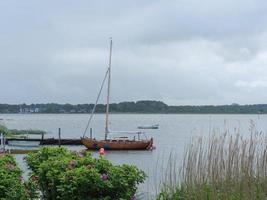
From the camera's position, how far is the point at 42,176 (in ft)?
25.4

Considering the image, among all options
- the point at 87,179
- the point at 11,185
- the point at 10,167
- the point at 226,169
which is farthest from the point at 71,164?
the point at 226,169

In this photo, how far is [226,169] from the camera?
324 inches

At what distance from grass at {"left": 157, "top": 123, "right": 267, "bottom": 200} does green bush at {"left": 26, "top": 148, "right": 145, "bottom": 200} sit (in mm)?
1268

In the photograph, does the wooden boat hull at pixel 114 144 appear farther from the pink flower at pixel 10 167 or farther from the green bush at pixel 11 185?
the green bush at pixel 11 185

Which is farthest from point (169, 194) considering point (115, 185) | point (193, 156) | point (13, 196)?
point (13, 196)

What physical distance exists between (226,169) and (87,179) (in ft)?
8.34

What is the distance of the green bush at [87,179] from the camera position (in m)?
6.91

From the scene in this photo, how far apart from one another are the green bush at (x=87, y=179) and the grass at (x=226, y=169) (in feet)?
4.16

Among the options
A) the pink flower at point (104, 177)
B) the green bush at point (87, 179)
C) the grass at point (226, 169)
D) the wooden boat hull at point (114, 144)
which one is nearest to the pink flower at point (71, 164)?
the green bush at point (87, 179)

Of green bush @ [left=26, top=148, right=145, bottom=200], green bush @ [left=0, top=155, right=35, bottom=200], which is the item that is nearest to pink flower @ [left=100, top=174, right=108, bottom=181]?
green bush @ [left=26, top=148, right=145, bottom=200]

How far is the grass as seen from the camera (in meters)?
7.89

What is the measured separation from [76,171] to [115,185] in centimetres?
57

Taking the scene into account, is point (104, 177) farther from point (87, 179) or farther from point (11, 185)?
point (11, 185)

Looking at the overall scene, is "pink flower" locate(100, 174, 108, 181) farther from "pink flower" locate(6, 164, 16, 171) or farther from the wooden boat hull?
the wooden boat hull
